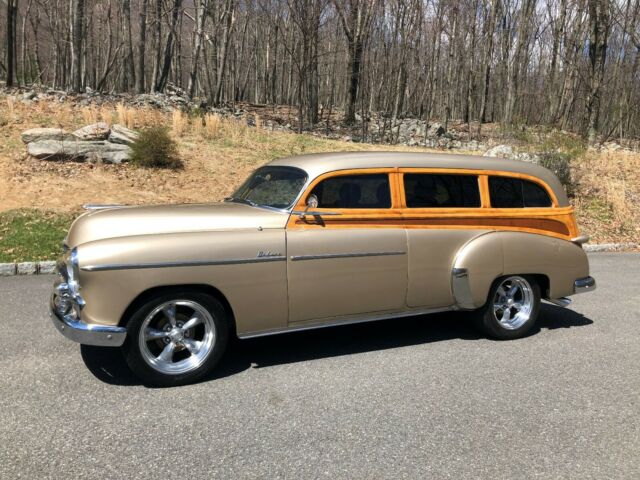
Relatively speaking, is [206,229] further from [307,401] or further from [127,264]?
[307,401]

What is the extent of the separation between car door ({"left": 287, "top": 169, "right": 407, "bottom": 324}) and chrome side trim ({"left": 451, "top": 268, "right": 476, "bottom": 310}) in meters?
0.56

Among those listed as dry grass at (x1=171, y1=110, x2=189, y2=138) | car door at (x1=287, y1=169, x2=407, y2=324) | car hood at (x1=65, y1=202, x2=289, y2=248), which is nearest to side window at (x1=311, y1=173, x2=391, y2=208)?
car door at (x1=287, y1=169, x2=407, y2=324)

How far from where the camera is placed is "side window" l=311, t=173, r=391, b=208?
459cm

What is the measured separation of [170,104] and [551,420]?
21.6 meters

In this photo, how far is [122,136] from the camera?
13.6m

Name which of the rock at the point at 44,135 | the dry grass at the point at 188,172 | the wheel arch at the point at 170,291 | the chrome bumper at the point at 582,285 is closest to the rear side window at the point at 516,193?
the chrome bumper at the point at 582,285

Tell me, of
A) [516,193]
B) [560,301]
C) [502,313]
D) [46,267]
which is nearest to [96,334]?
[502,313]

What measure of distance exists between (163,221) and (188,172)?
31.2ft

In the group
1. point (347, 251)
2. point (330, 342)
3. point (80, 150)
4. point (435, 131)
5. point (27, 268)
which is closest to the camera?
point (347, 251)

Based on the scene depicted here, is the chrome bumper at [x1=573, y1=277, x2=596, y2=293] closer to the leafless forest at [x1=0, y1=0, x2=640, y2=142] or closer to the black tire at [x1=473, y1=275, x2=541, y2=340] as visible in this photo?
the black tire at [x1=473, y1=275, x2=541, y2=340]

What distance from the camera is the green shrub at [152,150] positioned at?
42.5ft

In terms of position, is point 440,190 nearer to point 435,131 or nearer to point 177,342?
point 177,342

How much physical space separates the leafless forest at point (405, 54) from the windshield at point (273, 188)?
14829 mm

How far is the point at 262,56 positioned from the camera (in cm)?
5497
